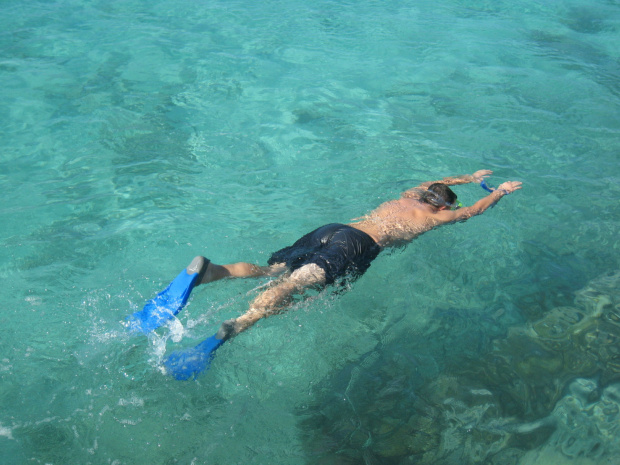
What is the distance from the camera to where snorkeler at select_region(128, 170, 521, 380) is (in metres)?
4.02

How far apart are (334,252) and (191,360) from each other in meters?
1.62

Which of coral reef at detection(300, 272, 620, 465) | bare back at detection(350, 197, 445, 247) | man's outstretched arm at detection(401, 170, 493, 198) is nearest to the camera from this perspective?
coral reef at detection(300, 272, 620, 465)

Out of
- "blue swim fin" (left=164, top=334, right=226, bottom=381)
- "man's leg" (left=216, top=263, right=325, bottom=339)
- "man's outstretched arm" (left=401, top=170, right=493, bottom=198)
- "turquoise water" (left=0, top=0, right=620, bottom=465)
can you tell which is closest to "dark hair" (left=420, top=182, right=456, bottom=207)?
"man's outstretched arm" (left=401, top=170, right=493, bottom=198)

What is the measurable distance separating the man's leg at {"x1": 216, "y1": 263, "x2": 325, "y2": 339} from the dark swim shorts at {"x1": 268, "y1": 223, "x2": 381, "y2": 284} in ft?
0.33

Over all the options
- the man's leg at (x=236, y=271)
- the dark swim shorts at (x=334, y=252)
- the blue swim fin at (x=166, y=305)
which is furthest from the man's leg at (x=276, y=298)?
the blue swim fin at (x=166, y=305)

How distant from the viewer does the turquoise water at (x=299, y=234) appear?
3.79 meters

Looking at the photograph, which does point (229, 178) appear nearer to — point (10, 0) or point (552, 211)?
point (552, 211)

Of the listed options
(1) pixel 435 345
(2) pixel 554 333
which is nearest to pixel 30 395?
(1) pixel 435 345

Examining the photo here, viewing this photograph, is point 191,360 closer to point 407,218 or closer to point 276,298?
point 276,298

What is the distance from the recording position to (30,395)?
377 cm

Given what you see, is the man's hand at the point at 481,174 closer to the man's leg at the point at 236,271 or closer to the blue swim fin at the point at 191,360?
the man's leg at the point at 236,271

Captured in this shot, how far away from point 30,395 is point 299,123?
17.7ft

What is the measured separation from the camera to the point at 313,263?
4.56 meters

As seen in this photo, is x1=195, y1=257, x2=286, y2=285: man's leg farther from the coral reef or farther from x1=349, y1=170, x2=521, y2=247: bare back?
the coral reef
